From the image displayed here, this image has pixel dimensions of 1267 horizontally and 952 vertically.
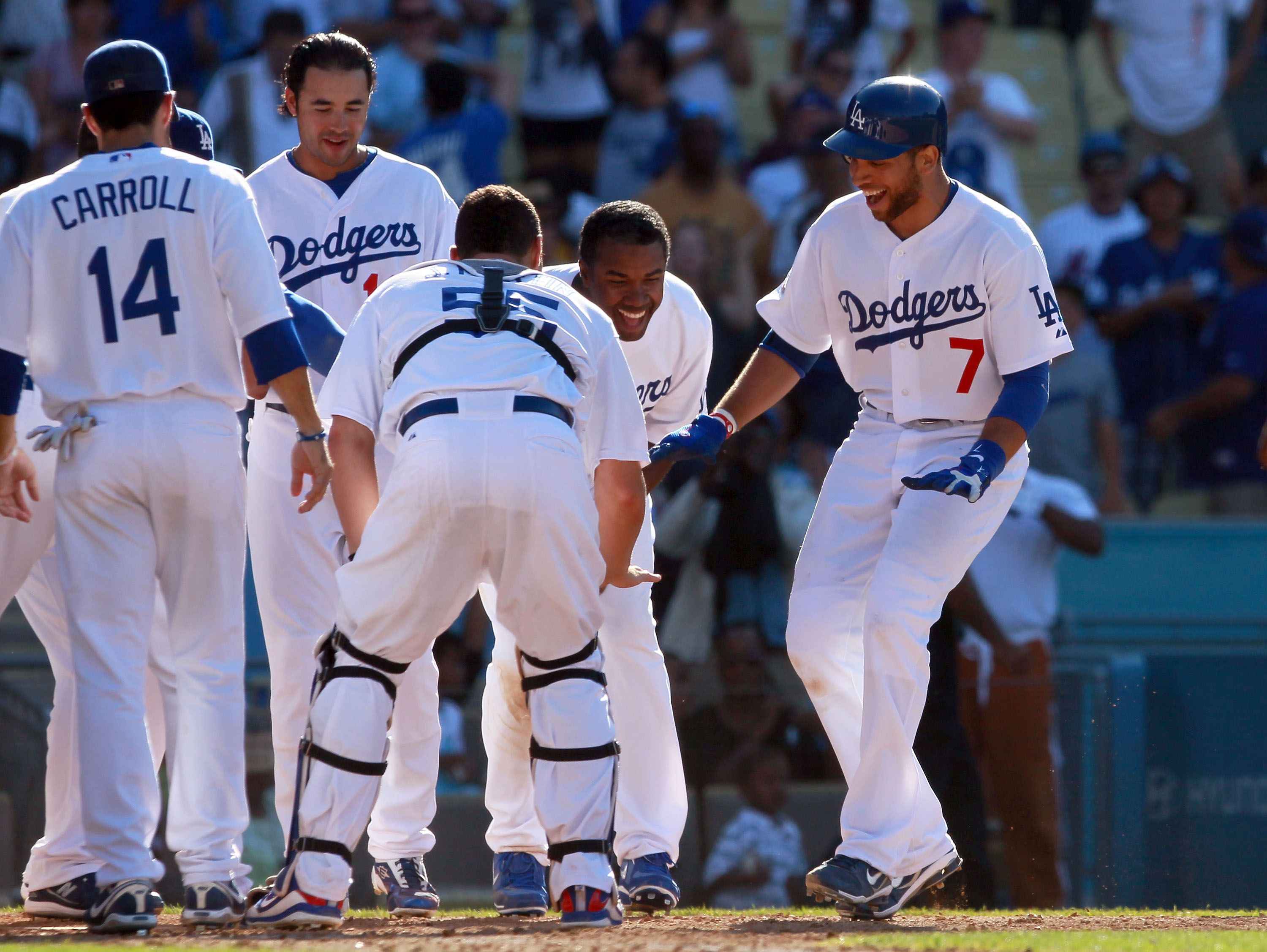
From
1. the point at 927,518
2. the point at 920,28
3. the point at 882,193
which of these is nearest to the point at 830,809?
the point at 927,518

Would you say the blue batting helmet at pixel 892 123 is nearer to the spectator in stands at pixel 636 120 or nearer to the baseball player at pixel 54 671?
the baseball player at pixel 54 671

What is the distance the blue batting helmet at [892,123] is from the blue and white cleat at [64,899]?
3116 millimetres

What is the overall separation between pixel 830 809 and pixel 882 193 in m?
3.38

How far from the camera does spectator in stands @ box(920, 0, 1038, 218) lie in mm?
11102

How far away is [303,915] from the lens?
13.7ft

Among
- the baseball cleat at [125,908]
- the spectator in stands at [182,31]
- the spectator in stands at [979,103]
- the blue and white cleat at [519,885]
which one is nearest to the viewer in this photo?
the baseball cleat at [125,908]

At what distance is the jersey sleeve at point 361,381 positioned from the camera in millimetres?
4418

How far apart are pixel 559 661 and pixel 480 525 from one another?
17.4 inches

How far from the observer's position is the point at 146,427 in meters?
4.44

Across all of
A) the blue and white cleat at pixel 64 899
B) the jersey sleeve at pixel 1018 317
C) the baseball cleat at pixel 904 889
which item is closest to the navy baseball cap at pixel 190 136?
the blue and white cleat at pixel 64 899

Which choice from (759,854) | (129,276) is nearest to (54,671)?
(129,276)

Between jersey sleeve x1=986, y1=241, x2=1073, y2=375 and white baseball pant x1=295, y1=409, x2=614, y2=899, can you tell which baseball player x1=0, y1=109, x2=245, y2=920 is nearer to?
white baseball pant x1=295, y1=409, x2=614, y2=899

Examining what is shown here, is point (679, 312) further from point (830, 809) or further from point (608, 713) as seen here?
point (830, 809)

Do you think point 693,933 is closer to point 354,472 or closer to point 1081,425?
point 354,472
